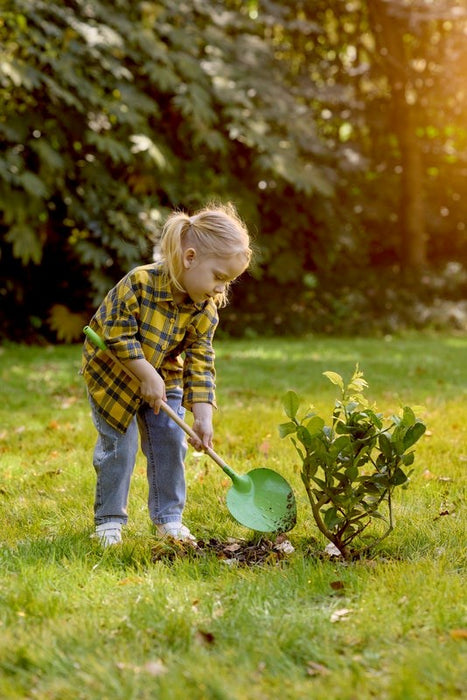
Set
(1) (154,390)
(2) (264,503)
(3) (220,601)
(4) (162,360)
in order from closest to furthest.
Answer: (3) (220,601), (1) (154,390), (2) (264,503), (4) (162,360)

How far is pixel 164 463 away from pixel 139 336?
491 mm

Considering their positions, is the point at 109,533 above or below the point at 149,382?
below

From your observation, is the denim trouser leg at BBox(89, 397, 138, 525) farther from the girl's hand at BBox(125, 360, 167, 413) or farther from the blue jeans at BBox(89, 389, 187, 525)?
the girl's hand at BBox(125, 360, 167, 413)

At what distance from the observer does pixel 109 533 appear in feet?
A: 9.94

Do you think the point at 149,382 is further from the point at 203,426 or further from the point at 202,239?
the point at 202,239

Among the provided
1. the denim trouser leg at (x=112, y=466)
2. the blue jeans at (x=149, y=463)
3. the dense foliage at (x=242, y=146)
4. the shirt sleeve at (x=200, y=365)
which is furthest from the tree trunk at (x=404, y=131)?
the denim trouser leg at (x=112, y=466)

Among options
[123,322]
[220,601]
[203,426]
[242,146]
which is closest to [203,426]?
[203,426]

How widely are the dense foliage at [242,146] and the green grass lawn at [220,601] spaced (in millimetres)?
4349

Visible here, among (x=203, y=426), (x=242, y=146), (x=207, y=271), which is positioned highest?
(x=242, y=146)

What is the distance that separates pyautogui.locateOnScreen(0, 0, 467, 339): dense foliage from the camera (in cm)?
897

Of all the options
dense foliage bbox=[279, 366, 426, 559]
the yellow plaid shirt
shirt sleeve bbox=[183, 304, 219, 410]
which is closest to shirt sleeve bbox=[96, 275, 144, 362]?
the yellow plaid shirt

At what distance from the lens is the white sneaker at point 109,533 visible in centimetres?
295

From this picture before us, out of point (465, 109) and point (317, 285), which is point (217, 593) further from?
point (465, 109)

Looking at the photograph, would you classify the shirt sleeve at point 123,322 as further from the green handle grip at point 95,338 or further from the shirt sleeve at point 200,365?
the shirt sleeve at point 200,365
